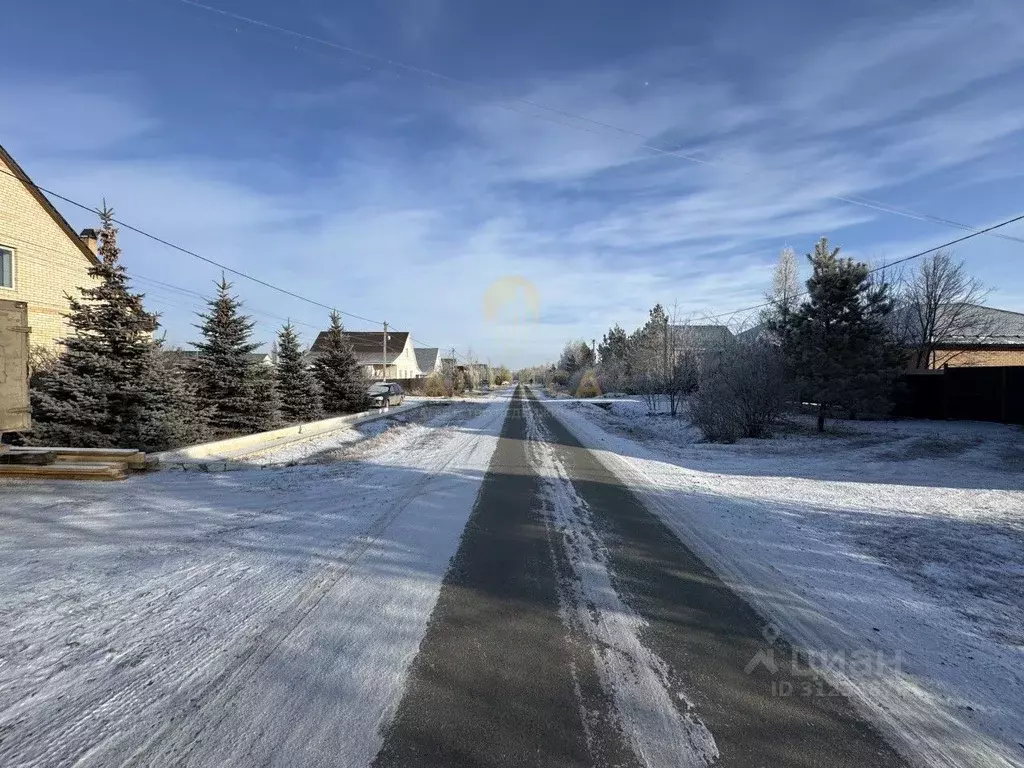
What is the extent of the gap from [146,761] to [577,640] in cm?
239

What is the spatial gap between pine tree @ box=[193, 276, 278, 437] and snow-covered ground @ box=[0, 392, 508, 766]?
6.77m

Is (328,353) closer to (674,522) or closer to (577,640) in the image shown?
(674,522)

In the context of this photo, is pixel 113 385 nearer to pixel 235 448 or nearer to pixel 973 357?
pixel 235 448

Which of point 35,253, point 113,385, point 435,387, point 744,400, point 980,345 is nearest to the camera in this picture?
point 113,385

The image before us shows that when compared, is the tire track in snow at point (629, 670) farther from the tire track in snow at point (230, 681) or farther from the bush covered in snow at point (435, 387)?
the bush covered in snow at point (435, 387)

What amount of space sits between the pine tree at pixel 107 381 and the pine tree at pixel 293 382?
7403mm

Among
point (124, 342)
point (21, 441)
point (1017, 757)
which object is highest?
point (124, 342)

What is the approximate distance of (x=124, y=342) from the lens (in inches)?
430

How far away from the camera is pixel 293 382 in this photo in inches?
737

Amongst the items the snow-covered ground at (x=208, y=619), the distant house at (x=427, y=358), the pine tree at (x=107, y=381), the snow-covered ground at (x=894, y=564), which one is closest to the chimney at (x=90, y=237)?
the pine tree at (x=107, y=381)

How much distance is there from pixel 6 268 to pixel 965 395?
3127 centimetres

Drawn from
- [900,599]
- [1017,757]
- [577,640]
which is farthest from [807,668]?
[900,599]

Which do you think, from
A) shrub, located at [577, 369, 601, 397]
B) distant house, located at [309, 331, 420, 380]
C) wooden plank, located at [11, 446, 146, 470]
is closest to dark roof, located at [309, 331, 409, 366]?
distant house, located at [309, 331, 420, 380]

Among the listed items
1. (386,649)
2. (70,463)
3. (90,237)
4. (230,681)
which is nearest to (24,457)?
(70,463)
